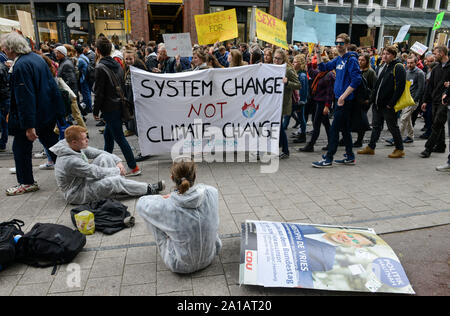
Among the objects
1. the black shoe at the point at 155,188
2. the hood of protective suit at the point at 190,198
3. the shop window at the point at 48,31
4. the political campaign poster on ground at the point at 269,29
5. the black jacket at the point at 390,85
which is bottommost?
the black shoe at the point at 155,188

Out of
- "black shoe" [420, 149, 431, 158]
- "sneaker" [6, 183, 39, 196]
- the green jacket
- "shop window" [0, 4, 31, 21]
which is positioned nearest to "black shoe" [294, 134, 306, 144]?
the green jacket

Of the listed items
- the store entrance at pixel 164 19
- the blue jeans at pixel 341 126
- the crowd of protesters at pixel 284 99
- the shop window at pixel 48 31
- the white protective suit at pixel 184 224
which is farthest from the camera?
the store entrance at pixel 164 19

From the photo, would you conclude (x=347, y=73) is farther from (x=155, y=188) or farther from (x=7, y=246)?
(x=7, y=246)

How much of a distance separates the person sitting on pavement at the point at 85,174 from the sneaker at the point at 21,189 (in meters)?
0.84

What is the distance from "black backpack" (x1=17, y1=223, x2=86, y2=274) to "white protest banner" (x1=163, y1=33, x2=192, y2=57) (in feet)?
16.6

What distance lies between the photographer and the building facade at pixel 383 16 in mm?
29594

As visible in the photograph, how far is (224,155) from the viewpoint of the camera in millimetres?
6473

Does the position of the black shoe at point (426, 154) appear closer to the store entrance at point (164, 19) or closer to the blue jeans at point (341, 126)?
the blue jeans at point (341, 126)

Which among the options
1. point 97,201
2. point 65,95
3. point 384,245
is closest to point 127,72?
point 65,95

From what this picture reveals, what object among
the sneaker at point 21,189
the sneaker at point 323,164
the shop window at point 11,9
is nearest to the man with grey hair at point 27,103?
the sneaker at point 21,189

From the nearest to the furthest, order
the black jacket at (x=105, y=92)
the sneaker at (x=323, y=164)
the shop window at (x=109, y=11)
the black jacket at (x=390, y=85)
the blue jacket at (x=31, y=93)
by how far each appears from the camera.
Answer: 1. the blue jacket at (x=31, y=93)
2. the black jacket at (x=105, y=92)
3. the sneaker at (x=323, y=164)
4. the black jacket at (x=390, y=85)
5. the shop window at (x=109, y=11)

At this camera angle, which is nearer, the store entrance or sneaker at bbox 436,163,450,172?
sneaker at bbox 436,163,450,172

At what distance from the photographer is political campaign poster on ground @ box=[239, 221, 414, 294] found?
2684 mm

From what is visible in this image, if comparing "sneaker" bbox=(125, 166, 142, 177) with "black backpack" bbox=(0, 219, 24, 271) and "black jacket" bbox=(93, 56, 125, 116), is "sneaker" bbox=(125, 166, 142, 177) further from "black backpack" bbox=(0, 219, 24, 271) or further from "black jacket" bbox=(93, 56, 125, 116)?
"black backpack" bbox=(0, 219, 24, 271)
